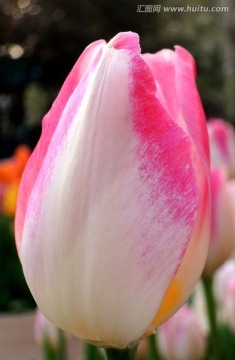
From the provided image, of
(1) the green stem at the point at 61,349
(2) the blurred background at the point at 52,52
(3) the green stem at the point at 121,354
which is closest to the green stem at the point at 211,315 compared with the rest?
(1) the green stem at the point at 61,349

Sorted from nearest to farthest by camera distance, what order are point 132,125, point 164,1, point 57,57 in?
point 132,125
point 164,1
point 57,57

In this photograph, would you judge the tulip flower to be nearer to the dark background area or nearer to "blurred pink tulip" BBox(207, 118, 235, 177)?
"blurred pink tulip" BBox(207, 118, 235, 177)

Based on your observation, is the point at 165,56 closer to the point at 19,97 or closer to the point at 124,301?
the point at 124,301

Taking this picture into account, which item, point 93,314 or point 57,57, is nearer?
point 93,314

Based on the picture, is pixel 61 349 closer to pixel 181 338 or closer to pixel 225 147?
pixel 181 338

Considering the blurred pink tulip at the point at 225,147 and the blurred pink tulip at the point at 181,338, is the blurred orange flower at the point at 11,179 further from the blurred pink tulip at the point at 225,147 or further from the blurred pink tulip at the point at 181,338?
the blurred pink tulip at the point at 181,338

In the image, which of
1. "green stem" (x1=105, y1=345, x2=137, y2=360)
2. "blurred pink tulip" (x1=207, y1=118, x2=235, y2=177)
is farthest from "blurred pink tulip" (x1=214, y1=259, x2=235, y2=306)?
"blurred pink tulip" (x1=207, y1=118, x2=235, y2=177)

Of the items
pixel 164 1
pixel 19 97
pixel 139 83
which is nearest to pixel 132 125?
pixel 139 83
